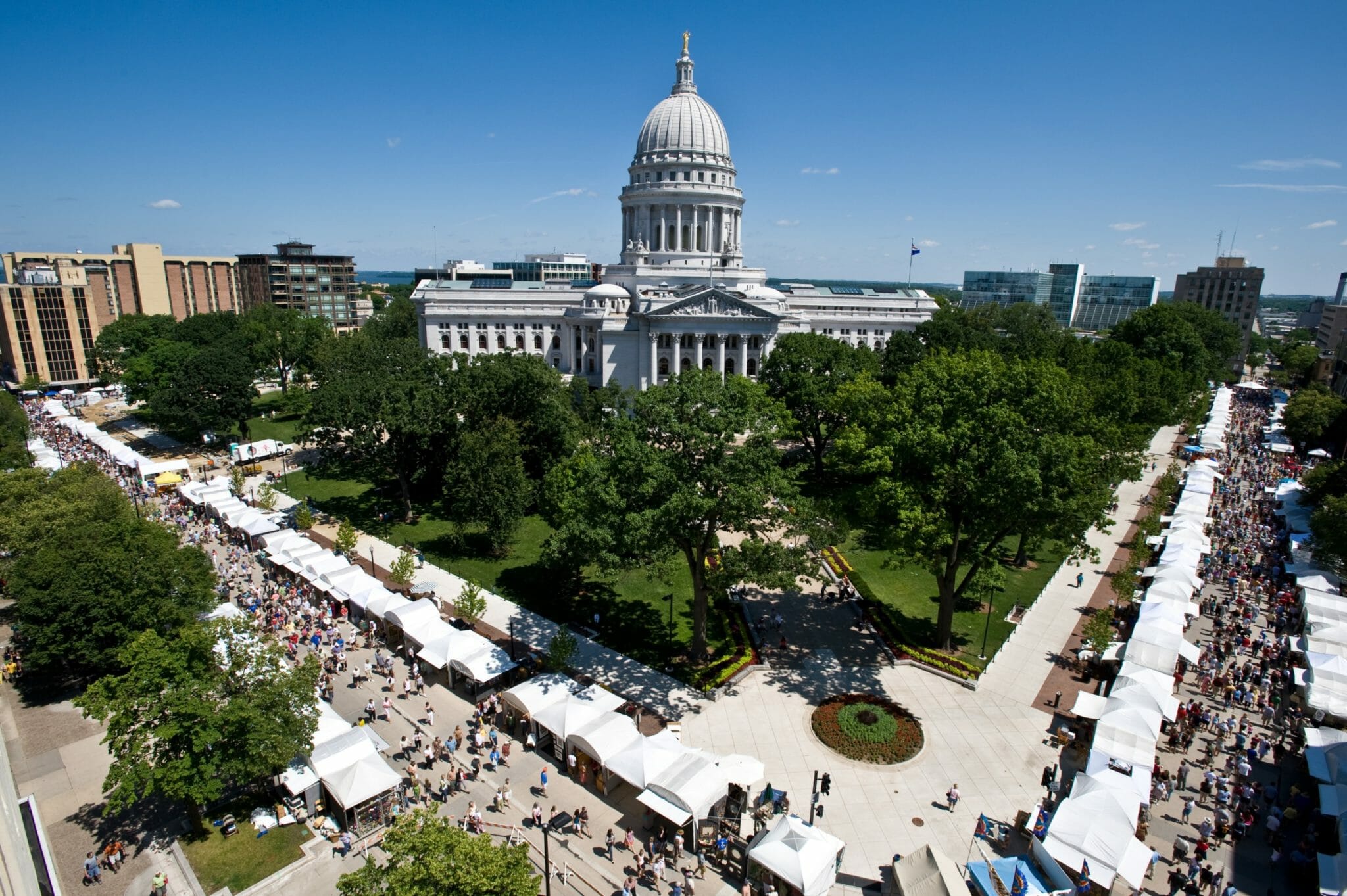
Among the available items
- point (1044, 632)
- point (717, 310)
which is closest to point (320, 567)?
point (1044, 632)

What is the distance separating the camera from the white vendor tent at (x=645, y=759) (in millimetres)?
20969

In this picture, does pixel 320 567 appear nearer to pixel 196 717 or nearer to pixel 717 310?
pixel 196 717

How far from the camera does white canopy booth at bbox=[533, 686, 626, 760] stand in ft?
76.0

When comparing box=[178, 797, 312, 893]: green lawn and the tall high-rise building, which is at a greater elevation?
the tall high-rise building

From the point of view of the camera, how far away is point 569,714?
2344cm

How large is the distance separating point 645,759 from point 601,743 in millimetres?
1681

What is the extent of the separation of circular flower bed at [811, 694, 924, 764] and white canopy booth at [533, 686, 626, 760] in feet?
24.2

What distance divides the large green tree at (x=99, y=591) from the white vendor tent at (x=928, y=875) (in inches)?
1005

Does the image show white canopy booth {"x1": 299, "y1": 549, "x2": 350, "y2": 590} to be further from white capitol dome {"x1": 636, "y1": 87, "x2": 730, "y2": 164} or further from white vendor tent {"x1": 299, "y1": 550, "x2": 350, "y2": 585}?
white capitol dome {"x1": 636, "y1": 87, "x2": 730, "y2": 164}

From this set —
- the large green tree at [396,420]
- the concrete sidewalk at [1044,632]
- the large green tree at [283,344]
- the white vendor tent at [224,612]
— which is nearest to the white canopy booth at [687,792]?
the concrete sidewalk at [1044,632]

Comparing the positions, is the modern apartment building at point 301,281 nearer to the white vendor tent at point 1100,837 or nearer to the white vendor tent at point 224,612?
the white vendor tent at point 224,612

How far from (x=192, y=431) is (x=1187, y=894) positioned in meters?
75.6

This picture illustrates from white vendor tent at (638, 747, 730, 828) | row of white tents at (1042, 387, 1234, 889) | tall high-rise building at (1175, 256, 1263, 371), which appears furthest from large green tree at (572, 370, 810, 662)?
tall high-rise building at (1175, 256, 1263, 371)

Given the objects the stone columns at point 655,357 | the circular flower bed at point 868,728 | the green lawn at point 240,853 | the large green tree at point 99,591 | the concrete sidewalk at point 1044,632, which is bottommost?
the green lawn at point 240,853
